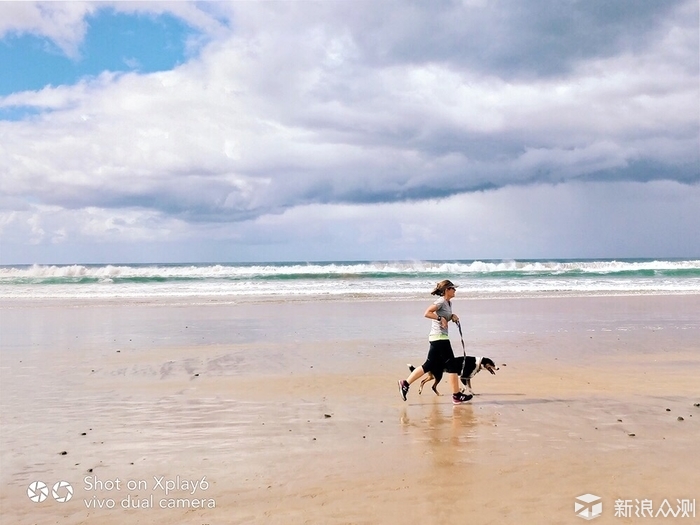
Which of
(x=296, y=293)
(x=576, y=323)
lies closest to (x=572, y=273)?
(x=296, y=293)

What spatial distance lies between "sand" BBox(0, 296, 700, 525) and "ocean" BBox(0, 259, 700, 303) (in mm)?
15171

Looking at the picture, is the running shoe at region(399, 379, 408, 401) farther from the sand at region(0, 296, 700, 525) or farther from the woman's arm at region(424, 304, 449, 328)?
the woman's arm at region(424, 304, 449, 328)

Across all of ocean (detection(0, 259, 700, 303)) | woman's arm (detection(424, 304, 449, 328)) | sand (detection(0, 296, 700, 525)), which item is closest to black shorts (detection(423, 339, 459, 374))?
woman's arm (detection(424, 304, 449, 328))

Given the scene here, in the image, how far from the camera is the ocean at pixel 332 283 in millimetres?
30422

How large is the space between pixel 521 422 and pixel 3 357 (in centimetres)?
1050

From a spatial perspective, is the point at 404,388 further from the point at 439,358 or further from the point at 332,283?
the point at 332,283

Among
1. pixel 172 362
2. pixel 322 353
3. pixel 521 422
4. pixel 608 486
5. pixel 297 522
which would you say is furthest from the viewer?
pixel 322 353

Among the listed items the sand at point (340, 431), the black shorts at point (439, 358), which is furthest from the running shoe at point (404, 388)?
the black shorts at point (439, 358)

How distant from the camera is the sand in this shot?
15.5 feet

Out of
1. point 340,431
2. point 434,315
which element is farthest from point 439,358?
point 340,431

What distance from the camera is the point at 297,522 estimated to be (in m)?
4.38

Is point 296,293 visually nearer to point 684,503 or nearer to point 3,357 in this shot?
point 3,357

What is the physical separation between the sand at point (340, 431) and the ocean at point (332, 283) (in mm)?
15171

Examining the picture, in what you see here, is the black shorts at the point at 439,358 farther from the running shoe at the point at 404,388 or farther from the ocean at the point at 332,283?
the ocean at the point at 332,283
